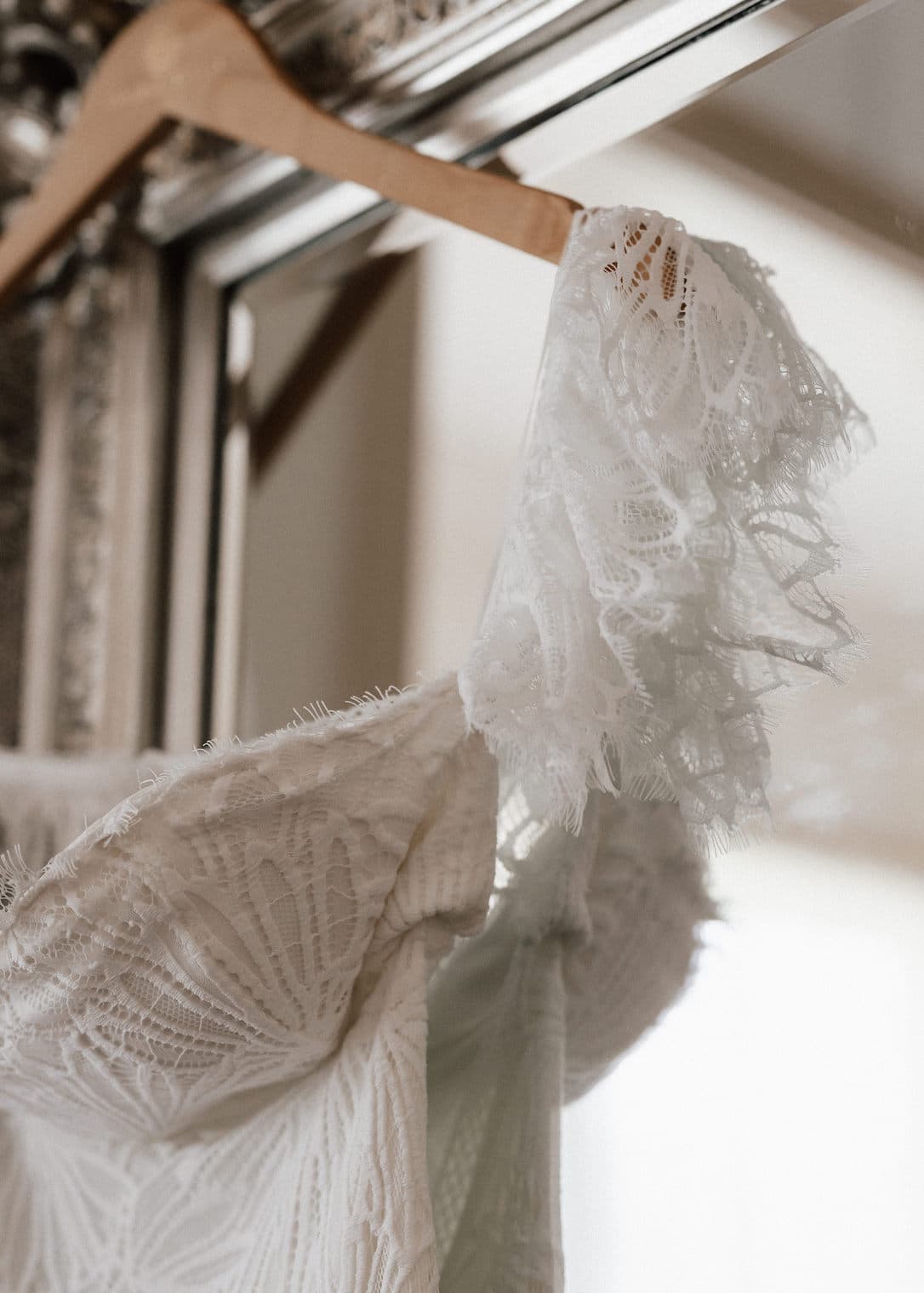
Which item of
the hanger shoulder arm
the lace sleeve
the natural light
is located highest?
the hanger shoulder arm

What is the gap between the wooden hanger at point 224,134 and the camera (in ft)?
1.85

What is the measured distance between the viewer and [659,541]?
441 mm

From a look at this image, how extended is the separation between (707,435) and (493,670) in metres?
0.11

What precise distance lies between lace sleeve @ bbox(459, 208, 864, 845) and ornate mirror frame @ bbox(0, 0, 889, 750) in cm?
29

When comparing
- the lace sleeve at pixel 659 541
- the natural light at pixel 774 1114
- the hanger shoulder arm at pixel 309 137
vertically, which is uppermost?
the hanger shoulder arm at pixel 309 137

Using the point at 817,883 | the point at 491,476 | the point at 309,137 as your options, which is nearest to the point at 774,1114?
the point at 817,883

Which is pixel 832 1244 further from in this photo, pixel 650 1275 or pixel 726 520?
pixel 726 520

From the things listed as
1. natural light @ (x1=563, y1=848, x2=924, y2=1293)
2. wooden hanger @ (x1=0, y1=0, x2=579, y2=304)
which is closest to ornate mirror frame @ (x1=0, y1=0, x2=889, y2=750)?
wooden hanger @ (x1=0, y1=0, x2=579, y2=304)

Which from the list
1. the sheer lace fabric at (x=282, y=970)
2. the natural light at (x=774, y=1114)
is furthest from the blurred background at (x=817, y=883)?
the sheer lace fabric at (x=282, y=970)

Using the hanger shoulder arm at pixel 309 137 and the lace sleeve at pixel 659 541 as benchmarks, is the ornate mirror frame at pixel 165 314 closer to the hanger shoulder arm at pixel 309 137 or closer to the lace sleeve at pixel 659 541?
the hanger shoulder arm at pixel 309 137

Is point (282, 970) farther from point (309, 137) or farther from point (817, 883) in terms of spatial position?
point (309, 137)

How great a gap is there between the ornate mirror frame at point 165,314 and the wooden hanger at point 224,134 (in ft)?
0.35

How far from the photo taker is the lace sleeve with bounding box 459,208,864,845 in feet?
1.46

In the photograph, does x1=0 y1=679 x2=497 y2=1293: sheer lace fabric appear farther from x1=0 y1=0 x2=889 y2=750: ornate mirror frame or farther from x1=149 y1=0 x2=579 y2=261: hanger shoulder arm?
x1=0 y1=0 x2=889 y2=750: ornate mirror frame
